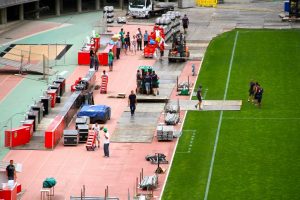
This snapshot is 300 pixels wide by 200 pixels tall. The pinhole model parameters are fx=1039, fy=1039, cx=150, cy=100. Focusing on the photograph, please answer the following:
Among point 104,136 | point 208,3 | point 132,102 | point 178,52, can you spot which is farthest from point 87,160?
point 208,3

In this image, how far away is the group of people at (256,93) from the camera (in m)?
71.9

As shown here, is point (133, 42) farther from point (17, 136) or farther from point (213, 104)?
point (17, 136)

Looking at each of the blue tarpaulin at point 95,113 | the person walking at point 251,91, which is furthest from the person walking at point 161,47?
the blue tarpaulin at point 95,113

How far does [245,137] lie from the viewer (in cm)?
6494

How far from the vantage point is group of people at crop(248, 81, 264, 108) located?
71938mm

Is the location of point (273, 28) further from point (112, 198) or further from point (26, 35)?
point (112, 198)

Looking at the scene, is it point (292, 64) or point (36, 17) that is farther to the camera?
point (36, 17)

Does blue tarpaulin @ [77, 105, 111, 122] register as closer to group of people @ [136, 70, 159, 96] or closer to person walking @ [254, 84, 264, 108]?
group of people @ [136, 70, 159, 96]

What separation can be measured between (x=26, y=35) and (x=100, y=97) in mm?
27249

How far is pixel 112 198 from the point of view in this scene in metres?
51.8

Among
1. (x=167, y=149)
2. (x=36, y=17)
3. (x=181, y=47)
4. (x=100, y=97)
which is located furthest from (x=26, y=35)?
(x=167, y=149)

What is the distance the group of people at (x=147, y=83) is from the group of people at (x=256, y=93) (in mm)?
7007

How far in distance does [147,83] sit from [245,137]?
11955 millimetres

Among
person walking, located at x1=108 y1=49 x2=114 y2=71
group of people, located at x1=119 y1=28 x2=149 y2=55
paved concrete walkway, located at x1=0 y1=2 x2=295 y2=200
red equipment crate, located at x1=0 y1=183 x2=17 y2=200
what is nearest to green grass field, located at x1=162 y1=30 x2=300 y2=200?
paved concrete walkway, located at x1=0 y1=2 x2=295 y2=200
